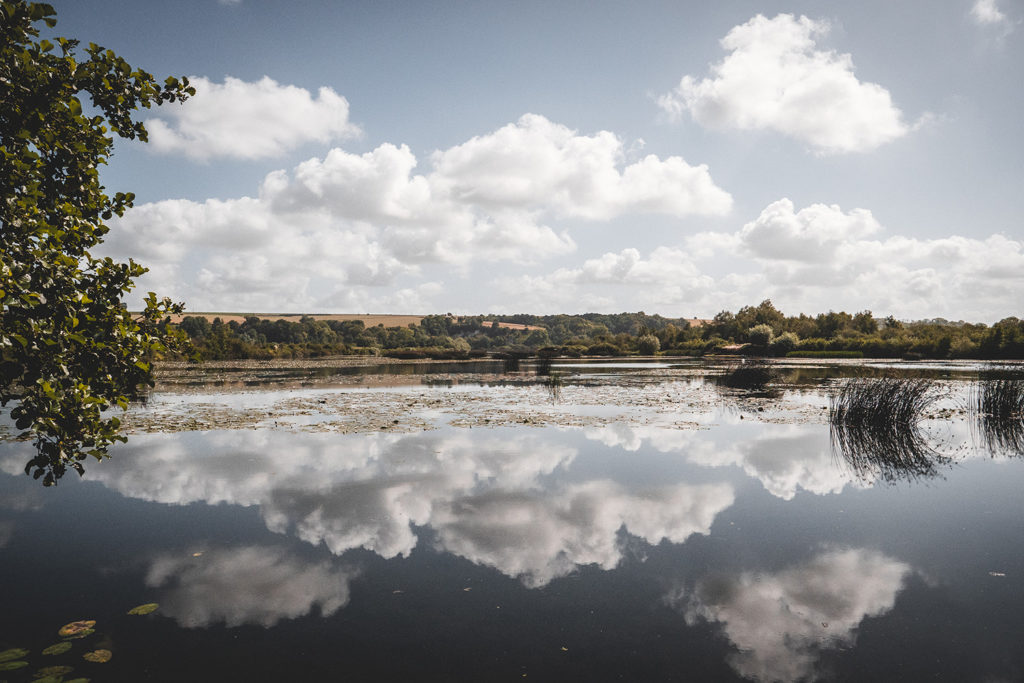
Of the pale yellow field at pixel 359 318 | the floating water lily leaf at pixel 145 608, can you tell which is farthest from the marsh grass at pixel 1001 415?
the pale yellow field at pixel 359 318

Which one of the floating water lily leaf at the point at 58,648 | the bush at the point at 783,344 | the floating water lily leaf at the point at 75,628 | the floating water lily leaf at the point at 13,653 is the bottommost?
the floating water lily leaf at the point at 75,628

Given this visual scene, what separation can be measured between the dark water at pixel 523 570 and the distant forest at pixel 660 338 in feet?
139

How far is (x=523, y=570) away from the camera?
6203 mm

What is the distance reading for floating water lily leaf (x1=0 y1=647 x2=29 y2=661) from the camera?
4.48 m

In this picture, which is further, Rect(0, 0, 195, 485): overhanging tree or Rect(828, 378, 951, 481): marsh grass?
Rect(828, 378, 951, 481): marsh grass

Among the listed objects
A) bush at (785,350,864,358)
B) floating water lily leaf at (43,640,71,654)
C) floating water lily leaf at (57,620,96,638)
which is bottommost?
floating water lily leaf at (57,620,96,638)

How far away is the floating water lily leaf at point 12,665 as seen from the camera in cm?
431

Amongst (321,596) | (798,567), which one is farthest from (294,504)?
(798,567)

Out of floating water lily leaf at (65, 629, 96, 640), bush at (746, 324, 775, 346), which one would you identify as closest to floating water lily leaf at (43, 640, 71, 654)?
floating water lily leaf at (65, 629, 96, 640)

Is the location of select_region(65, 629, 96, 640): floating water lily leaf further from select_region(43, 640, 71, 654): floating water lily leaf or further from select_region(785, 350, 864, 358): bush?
select_region(785, 350, 864, 358): bush

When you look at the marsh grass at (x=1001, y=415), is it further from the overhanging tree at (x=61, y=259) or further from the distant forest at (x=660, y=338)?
the distant forest at (x=660, y=338)

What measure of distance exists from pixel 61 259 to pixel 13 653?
10.9 feet

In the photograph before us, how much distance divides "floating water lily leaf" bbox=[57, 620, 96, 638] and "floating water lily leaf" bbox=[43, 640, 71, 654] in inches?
6.8

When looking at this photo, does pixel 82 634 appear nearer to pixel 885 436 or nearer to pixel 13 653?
pixel 13 653
